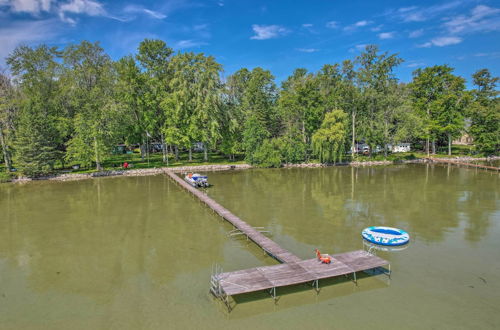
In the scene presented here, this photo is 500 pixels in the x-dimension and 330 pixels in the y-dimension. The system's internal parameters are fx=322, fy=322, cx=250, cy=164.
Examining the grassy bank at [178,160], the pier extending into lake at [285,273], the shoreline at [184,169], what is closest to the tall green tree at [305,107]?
the grassy bank at [178,160]

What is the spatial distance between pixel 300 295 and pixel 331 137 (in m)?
39.3

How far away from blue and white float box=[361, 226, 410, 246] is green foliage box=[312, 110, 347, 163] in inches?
1240

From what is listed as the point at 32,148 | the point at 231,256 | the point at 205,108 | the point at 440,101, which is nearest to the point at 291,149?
the point at 205,108

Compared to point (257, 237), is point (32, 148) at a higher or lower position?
higher

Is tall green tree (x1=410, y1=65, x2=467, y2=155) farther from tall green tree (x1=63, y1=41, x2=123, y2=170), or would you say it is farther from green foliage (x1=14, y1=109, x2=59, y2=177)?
green foliage (x1=14, y1=109, x2=59, y2=177)

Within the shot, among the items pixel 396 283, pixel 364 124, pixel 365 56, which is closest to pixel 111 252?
pixel 396 283

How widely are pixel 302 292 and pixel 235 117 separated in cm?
4359

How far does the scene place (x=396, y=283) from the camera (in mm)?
14352

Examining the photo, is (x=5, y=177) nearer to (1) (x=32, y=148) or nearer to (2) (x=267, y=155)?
(1) (x=32, y=148)

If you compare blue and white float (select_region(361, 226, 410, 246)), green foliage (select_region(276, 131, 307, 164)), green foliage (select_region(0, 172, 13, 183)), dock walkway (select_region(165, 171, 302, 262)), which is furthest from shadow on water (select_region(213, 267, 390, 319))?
green foliage (select_region(0, 172, 13, 183))

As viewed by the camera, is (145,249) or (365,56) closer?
(145,249)

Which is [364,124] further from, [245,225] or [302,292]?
[302,292]

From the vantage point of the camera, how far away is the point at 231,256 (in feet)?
57.1

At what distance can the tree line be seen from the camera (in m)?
44.6
